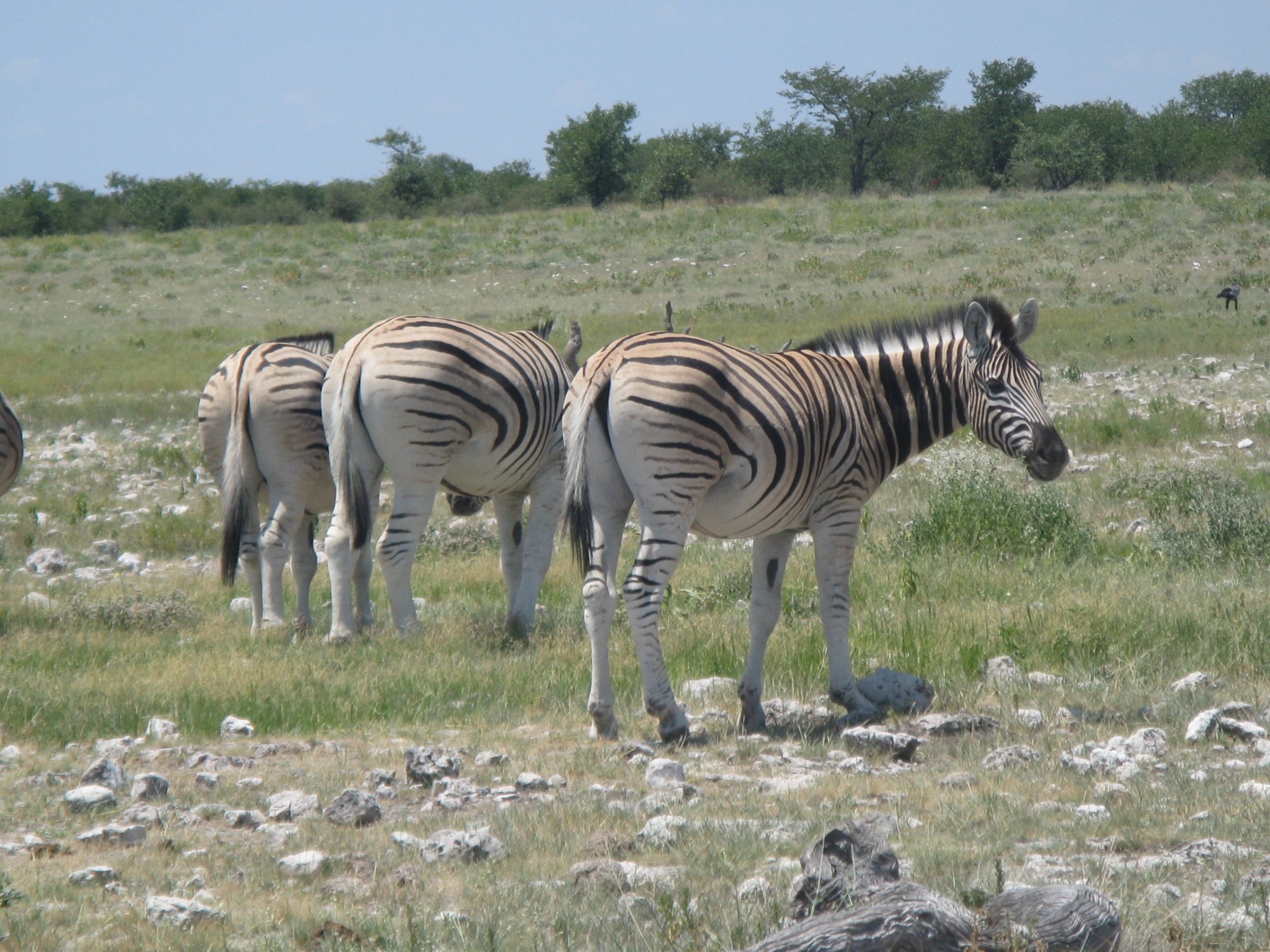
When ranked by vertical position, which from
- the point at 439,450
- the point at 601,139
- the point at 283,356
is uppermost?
the point at 601,139

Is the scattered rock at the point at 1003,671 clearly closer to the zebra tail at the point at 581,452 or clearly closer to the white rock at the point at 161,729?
the zebra tail at the point at 581,452

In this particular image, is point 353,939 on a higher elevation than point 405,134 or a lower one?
lower

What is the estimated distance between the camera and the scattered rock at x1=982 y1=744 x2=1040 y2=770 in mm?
5833

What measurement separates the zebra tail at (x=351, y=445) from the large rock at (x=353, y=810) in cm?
379

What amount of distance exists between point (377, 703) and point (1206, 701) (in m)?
4.69

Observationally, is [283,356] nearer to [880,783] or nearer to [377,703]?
[377,703]

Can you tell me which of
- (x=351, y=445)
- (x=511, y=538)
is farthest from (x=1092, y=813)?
(x=511, y=538)

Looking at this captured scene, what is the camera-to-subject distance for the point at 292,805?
519 cm

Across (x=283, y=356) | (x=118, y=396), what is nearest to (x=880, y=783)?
(x=283, y=356)

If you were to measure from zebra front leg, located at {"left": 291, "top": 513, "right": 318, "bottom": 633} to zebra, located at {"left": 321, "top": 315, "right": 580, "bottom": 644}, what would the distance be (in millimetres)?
1025

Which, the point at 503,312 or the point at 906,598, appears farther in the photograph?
the point at 503,312

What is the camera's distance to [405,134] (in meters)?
79.4

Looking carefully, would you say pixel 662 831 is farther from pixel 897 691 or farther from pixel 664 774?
pixel 897 691

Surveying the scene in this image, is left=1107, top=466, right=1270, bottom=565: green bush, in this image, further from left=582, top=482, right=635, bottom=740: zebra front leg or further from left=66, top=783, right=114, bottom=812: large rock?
left=66, top=783, right=114, bottom=812: large rock
